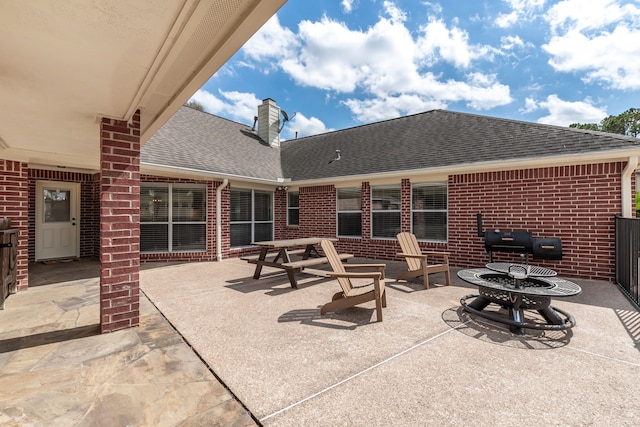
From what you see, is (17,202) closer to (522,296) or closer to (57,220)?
(57,220)

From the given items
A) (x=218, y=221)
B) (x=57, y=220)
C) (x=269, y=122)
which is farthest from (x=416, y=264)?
(x=57, y=220)

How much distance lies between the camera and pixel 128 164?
3557 millimetres

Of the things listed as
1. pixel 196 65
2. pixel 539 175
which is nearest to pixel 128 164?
pixel 196 65

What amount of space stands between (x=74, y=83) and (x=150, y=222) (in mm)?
6213

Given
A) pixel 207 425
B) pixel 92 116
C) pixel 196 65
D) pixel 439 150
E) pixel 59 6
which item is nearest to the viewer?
pixel 59 6

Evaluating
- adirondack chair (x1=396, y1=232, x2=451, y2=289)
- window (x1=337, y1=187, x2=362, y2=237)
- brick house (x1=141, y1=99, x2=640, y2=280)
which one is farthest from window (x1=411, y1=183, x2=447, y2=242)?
adirondack chair (x1=396, y1=232, x2=451, y2=289)

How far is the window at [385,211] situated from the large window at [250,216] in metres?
4.05

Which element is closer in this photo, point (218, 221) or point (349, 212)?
point (218, 221)

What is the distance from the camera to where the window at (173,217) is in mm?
8102

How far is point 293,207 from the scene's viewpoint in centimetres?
1123

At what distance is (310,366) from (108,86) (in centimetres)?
332

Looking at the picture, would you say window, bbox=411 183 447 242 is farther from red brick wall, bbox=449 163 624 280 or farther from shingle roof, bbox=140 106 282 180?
shingle roof, bbox=140 106 282 180

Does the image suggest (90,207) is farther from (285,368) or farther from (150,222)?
(285,368)

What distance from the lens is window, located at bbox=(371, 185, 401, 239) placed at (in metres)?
8.74
